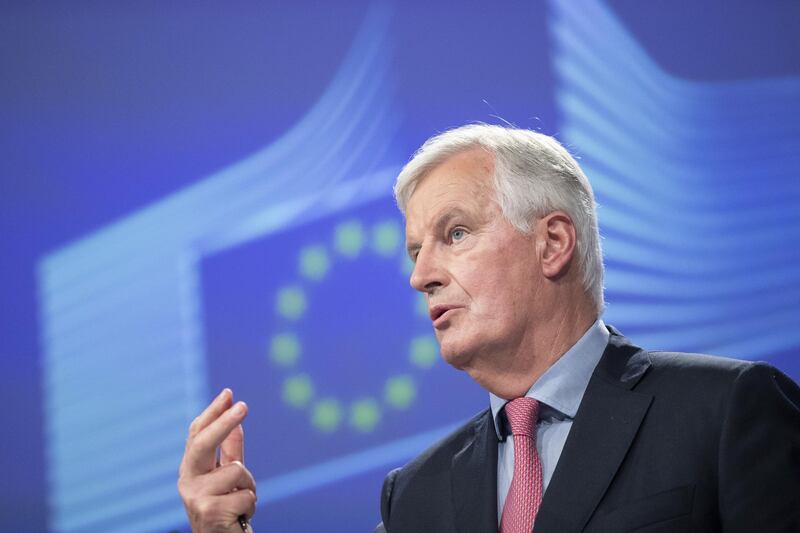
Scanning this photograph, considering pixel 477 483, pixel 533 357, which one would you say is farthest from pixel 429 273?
pixel 477 483

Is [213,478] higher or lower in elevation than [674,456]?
higher

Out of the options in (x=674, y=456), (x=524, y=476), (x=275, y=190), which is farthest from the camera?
(x=275, y=190)

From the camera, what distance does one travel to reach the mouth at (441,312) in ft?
5.43

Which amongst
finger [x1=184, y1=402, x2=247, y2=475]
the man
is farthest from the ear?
finger [x1=184, y1=402, x2=247, y2=475]

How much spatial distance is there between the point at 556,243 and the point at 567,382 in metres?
0.25

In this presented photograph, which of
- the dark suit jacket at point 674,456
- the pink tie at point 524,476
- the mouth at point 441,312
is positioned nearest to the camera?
the dark suit jacket at point 674,456

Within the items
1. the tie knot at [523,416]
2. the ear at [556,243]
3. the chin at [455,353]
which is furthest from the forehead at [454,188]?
the tie knot at [523,416]

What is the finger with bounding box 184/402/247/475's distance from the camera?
1464 mm

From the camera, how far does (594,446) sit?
4.97ft

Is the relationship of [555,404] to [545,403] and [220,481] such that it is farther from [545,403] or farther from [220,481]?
[220,481]

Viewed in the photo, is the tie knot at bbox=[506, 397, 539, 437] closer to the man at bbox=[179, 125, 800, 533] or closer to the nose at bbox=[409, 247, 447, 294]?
the man at bbox=[179, 125, 800, 533]

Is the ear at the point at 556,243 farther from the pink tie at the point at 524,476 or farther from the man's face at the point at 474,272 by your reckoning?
the pink tie at the point at 524,476

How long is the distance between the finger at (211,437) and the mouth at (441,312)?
1.26ft

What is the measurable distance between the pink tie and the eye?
0.31 m
